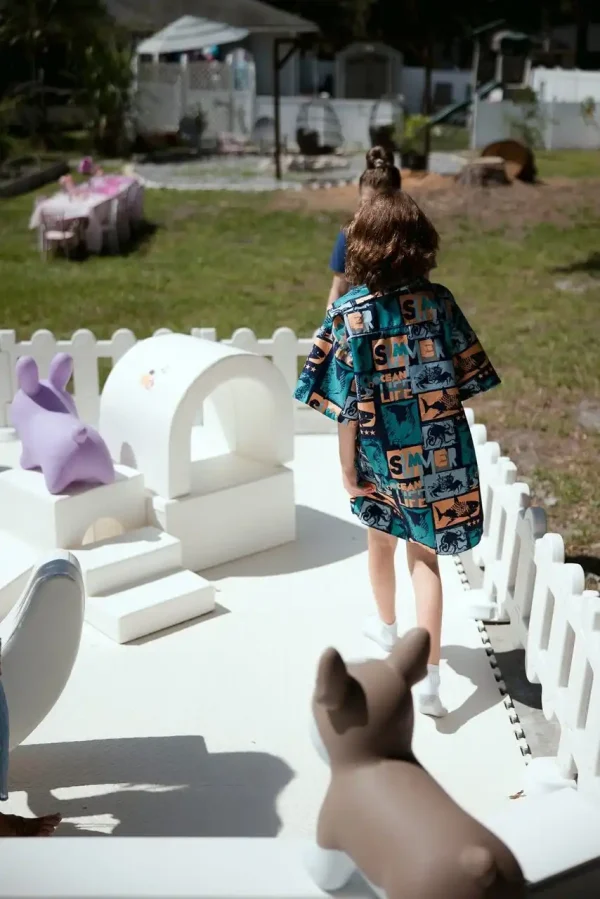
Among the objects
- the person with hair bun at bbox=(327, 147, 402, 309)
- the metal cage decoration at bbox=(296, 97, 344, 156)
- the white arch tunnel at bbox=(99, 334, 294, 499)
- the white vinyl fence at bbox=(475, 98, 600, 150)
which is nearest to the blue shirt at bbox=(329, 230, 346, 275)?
the person with hair bun at bbox=(327, 147, 402, 309)

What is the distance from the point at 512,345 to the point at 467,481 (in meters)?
5.13

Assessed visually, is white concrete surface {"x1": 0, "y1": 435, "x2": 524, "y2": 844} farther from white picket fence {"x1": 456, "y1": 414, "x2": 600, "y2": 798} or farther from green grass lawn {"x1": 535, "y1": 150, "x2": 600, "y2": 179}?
green grass lawn {"x1": 535, "y1": 150, "x2": 600, "y2": 179}

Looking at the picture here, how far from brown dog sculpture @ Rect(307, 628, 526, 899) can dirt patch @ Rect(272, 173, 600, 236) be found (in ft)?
34.1

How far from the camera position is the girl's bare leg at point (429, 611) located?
2.68 metres

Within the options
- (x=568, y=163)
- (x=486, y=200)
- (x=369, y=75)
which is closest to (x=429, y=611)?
(x=486, y=200)

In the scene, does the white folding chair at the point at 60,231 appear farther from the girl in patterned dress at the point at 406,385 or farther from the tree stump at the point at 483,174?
the girl in patterned dress at the point at 406,385

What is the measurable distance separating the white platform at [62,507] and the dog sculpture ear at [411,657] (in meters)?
2.00

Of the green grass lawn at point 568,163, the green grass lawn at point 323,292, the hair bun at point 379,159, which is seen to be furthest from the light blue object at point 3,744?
the green grass lawn at point 568,163

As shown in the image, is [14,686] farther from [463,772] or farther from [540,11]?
[540,11]

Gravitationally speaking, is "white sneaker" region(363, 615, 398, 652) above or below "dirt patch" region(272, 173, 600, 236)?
below

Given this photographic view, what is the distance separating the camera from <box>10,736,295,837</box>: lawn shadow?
2.32 meters

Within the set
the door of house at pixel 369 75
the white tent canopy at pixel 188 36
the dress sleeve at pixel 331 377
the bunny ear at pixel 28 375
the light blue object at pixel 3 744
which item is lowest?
the light blue object at pixel 3 744

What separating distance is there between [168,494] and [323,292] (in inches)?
241

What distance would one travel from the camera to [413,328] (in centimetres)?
254
